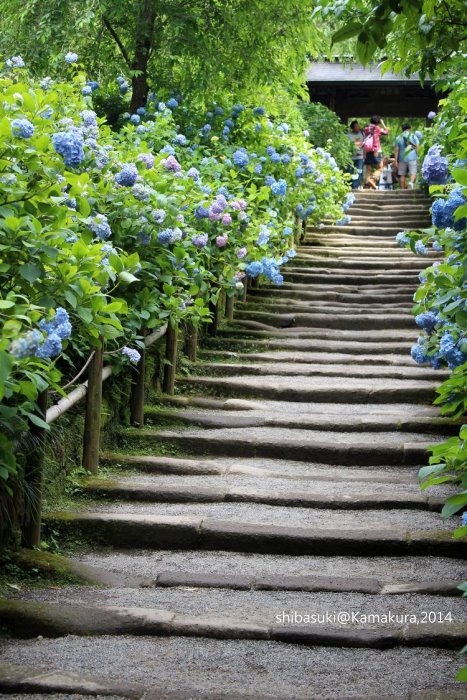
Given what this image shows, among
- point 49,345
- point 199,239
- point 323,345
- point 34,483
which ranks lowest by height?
point 34,483

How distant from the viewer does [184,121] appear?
10961mm

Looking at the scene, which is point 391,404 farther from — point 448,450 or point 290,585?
point 448,450

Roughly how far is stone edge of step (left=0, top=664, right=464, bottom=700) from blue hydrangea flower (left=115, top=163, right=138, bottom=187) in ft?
10.3

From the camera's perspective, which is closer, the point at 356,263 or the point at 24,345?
the point at 24,345

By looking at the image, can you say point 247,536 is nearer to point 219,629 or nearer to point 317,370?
point 219,629

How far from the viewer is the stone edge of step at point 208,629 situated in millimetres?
4254

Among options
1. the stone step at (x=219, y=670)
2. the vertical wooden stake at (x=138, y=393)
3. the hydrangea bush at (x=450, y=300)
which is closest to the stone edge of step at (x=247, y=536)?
the hydrangea bush at (x=450, y=300)

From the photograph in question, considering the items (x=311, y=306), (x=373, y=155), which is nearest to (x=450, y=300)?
(x=311, y=306)

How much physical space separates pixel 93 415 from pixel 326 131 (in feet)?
43.4

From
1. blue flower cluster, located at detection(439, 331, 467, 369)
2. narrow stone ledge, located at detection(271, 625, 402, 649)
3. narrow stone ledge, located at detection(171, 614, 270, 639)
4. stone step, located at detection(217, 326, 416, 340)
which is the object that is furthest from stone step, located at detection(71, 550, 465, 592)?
stone step, located at detection(217, 326, 416, 340)

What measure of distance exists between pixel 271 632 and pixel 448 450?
1088 millimetres

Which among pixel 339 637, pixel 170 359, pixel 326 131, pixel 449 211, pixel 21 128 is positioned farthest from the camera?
pixel 326 131

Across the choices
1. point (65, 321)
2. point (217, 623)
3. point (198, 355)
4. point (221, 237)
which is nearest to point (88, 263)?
point (65, 321)

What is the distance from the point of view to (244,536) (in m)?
5.32
